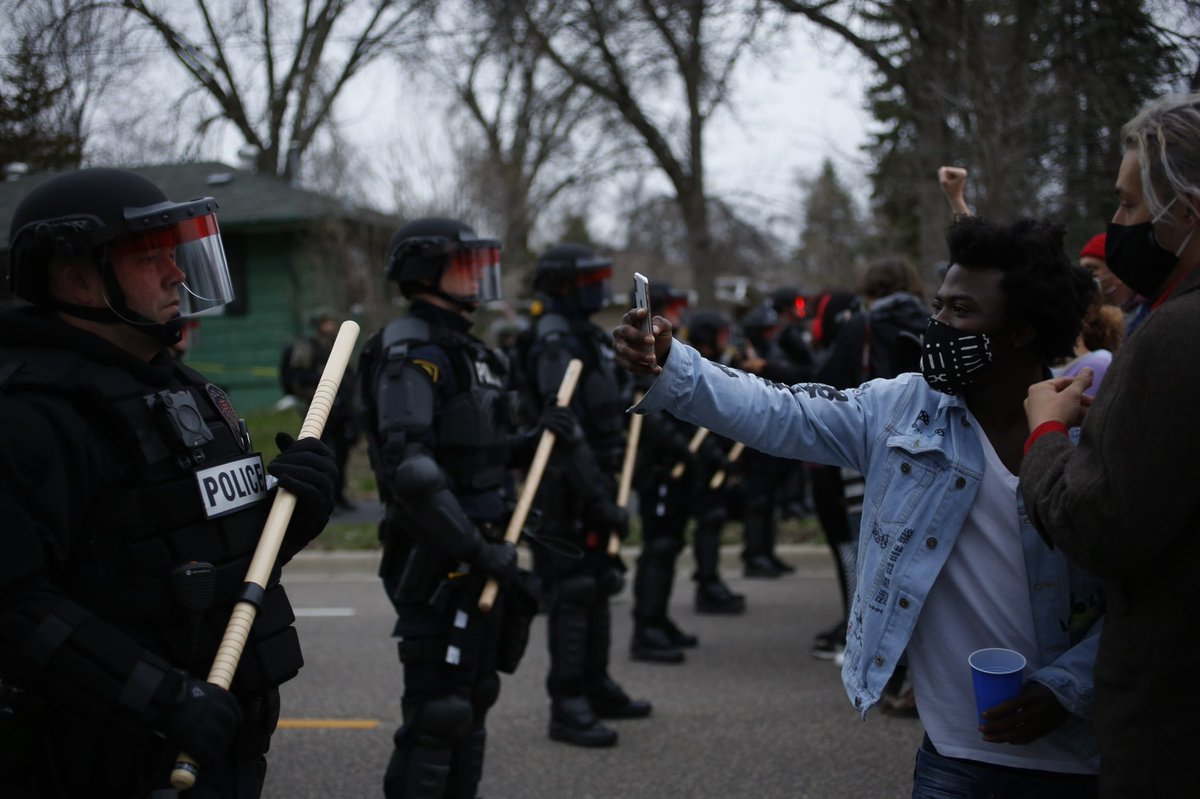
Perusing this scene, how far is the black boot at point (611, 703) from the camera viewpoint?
18.5ft

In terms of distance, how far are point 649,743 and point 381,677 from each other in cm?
190

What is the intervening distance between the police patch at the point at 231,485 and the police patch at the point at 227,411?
5cm

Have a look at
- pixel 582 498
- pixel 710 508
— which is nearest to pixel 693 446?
pixel 710 508

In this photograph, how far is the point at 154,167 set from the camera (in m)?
4.00

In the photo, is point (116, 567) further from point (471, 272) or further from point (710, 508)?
point (710, 508)

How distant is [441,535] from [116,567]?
1632 mm

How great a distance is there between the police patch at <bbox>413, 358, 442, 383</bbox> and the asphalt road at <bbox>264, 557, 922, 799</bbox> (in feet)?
5.84

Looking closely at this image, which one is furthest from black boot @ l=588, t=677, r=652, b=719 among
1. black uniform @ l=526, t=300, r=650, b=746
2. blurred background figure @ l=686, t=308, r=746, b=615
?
blurred background figure @ l=686, t=308, r=746, b=615

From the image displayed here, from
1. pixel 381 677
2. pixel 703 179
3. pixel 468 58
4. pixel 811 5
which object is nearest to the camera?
pixel 381 677

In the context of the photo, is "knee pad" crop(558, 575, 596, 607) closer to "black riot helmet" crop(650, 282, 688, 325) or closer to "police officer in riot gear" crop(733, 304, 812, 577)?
"black riot helmet" crop(650, 282, 688, 325)

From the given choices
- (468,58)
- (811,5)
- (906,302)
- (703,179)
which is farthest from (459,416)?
(468,58)

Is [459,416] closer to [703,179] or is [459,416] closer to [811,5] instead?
[811,5]

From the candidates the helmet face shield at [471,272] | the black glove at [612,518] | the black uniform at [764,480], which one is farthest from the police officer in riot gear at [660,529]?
the helmet face shield at [471,272]

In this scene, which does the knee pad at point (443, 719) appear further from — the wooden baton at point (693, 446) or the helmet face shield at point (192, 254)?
the wooden baton at point (693, 446)
